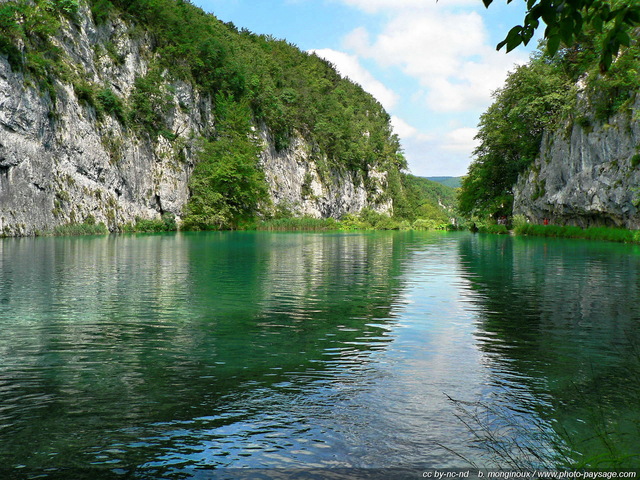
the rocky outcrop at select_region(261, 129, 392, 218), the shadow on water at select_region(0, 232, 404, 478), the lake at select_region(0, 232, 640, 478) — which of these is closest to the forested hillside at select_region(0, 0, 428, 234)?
the rocky outcrop at select_region(261, 129, 392, 218)

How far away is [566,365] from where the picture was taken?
24.0ft

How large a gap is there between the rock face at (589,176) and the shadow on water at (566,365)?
25.0 m

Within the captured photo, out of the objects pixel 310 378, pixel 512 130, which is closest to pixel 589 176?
pixel 512 130

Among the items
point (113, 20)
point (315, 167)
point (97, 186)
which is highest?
point (113, 20)

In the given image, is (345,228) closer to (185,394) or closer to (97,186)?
(97,186)

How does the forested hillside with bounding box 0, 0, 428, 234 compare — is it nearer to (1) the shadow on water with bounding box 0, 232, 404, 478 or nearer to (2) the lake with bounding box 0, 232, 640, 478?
(1) the shadow on water with bounding box 0, 232, 404, 478

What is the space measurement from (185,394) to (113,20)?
6488 centimetres

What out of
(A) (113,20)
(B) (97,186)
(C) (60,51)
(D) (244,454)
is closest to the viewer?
(D) (244,454)

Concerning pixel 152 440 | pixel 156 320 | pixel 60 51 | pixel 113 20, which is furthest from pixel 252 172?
pixel 152 440

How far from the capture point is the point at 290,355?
7.87 m

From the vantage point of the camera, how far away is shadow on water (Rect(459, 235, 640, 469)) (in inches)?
187

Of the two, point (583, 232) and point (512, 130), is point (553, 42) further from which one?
point (512, 130)

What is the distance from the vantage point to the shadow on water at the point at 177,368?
4641mm

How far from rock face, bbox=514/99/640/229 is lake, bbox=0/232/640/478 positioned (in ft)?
91.3
